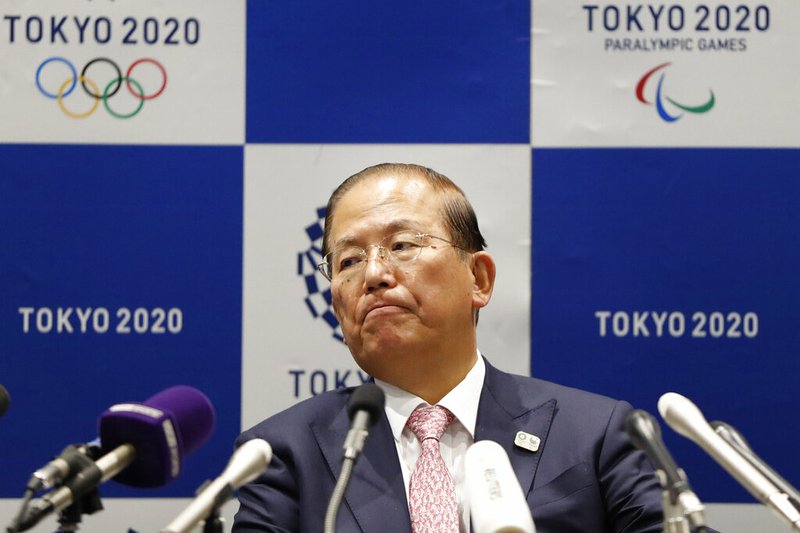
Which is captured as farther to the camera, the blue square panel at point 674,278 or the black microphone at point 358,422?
the blue square panel at point 674,278

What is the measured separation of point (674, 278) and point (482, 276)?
2.50 feet

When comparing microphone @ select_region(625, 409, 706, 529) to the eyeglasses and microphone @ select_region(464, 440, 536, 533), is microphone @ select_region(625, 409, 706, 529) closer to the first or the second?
microphone @ select_region(464, 440, 536, 533)

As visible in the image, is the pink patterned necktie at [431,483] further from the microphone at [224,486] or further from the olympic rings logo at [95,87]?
the olympic rings logo at [95,87]

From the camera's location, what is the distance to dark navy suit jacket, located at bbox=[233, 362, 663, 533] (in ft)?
7.05

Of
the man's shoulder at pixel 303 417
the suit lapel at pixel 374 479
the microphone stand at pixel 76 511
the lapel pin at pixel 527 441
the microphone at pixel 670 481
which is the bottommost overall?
the suit lapel at pixel 374 479

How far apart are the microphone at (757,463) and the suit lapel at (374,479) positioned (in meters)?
0.84

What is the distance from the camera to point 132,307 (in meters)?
2.97

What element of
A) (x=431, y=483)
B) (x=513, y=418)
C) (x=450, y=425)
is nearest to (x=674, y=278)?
(x=513, y=418)

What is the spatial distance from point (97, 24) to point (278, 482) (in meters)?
1.63

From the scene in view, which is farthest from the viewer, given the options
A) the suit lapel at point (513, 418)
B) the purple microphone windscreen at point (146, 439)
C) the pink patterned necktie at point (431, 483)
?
the suit lapel at point (513, 418)

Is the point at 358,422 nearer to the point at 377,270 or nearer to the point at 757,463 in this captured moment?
the point at 757,463

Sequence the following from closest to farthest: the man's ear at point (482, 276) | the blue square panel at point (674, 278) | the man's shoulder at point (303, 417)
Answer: the man's shoulder at point (303, 417) → the man's ear at point (482, 276) → the blue square panel at point (674, 278)

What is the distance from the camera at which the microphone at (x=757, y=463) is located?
1.31m

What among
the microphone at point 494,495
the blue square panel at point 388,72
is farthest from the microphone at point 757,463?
the blue square panel at point 388,72
